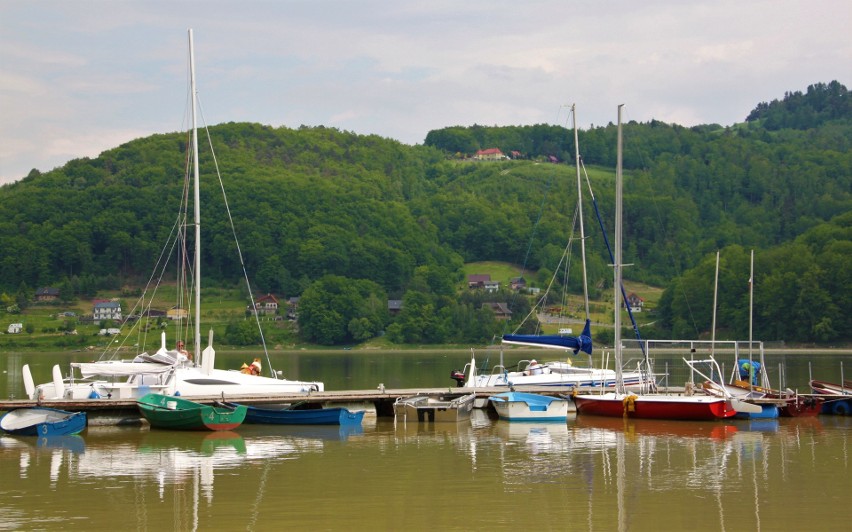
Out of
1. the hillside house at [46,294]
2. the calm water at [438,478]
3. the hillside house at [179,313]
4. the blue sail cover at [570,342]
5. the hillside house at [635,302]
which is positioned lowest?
the calm water at [438,478]

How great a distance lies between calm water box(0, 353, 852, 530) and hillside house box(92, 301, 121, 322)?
13083 cm

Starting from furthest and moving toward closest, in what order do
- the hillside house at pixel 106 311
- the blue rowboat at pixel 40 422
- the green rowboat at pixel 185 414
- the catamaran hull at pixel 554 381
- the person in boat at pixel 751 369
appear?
the hillside house at pixel 106 311 → the catamaran hull at pixel 554 381 → the person in boat at pixel 751 369 → the green rowboat at pixel 185 414 → the blue rowboat at pixel 40 422

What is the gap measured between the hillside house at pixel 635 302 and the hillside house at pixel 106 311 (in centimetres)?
8102

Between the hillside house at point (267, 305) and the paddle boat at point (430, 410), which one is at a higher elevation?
the hillside house at point (267, 305)

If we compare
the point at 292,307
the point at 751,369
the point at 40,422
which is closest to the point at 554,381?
the point at 751,369

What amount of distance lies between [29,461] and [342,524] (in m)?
13.9

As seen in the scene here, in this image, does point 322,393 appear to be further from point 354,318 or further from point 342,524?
point 354,318

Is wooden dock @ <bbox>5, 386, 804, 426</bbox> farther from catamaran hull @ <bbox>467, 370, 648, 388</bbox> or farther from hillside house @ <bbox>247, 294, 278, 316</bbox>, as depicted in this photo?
hillside house @ <bbox>247, 294, 278, 316</bbox>

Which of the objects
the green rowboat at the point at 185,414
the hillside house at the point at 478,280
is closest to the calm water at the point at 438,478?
the green rowboat at the point at 185,414

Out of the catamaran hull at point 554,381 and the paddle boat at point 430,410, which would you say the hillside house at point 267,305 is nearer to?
the catamaran hull at point 554,381

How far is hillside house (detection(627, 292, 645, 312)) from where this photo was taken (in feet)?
569

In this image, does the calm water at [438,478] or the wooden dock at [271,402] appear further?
the wooden dock at [271,402]

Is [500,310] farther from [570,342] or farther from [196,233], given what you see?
[196,233]

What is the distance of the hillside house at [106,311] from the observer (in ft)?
542
